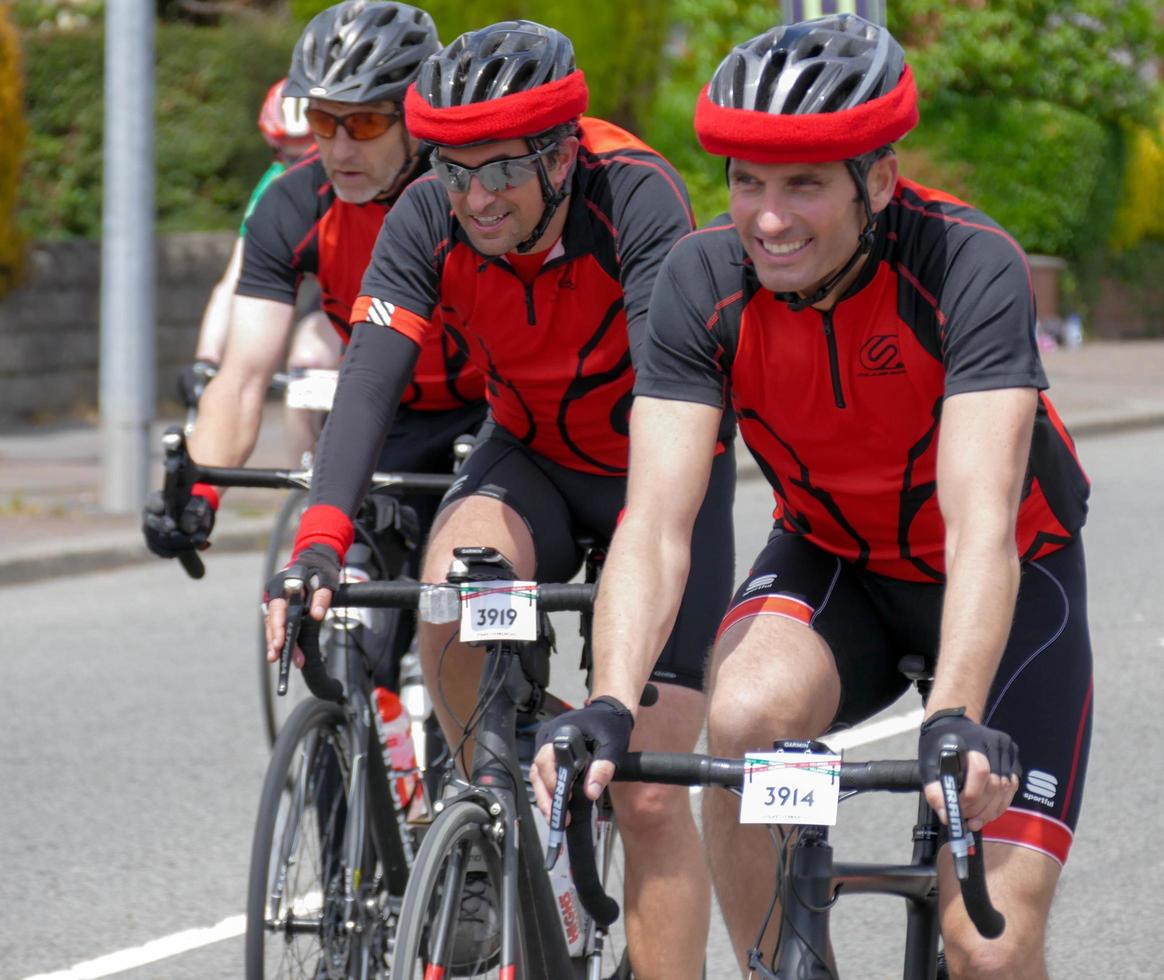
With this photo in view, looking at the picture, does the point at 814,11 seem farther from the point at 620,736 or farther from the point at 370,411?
the point at 620,736

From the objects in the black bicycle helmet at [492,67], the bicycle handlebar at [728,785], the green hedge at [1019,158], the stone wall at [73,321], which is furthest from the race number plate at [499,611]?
the green hedge at [1019,158]

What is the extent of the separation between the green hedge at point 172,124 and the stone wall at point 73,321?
177 centimetres

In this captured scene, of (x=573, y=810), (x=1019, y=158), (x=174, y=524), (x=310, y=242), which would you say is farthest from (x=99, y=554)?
(x=1019, y=158)

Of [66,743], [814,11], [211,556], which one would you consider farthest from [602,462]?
[211,556]

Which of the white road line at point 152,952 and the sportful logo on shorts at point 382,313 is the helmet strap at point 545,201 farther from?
the white road line at point 152,952

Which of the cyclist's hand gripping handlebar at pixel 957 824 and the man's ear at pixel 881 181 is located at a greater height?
the man's ear at pixel 881 181

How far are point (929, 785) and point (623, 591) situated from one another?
28.7 inches

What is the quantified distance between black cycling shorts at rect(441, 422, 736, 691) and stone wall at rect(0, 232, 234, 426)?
11.8 m

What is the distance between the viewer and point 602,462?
4207 millimetres

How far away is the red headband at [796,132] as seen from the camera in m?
2.90

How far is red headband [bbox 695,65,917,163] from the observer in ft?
9.52

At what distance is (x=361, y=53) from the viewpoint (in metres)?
4.50

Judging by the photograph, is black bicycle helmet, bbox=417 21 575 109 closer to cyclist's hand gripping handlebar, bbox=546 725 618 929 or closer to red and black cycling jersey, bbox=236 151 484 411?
red and black cycling jersey, bbox=236 151 484 411

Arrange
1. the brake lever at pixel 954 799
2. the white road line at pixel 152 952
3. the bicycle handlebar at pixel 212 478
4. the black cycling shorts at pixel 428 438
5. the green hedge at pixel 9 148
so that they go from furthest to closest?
the green hedge at pixel 9 148
the black cycling shorts at pixel 428 438
the white road line at pixel 152 952
the bicycle handlebar at pixel 212 478
the brake lever at pixel 954 799
